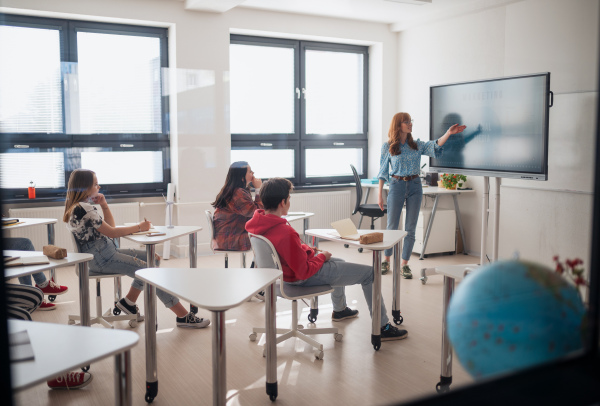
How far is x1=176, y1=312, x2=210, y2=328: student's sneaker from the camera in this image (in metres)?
3.78

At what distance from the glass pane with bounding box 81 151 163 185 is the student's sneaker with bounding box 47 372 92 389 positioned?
3226mm

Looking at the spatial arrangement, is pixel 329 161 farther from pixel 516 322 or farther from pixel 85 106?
pixel 516 322

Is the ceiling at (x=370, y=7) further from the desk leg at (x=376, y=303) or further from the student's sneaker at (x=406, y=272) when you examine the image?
the desk leg at (x=376, y=303)

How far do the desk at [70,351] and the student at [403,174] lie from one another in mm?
3493

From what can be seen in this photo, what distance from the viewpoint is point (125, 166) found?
5941 mm

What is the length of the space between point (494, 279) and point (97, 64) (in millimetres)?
5242

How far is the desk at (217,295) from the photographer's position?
2.15 m

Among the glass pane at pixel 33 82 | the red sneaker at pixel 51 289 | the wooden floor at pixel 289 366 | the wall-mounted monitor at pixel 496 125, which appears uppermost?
the glass pane at pixel 33 82

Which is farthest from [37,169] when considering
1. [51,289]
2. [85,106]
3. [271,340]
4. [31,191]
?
[271,340]

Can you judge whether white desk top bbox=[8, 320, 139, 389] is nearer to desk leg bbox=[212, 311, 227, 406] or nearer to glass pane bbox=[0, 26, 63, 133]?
desk leg bbox=[212, 311, 227, 406]

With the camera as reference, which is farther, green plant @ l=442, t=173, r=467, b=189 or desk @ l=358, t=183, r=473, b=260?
green plant @ l=442, t=173, r=467, b=189

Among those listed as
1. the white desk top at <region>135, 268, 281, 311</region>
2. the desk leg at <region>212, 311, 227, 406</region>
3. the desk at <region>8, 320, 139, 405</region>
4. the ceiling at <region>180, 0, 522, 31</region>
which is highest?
the ceiling at <region>180, 0, 522, 31</region>

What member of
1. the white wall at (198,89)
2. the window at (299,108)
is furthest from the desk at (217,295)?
the window at (299,108)

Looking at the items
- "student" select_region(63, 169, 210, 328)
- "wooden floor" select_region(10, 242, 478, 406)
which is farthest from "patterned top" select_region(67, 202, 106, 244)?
"wooden floor" select_region(10, 242, 478, 406)
